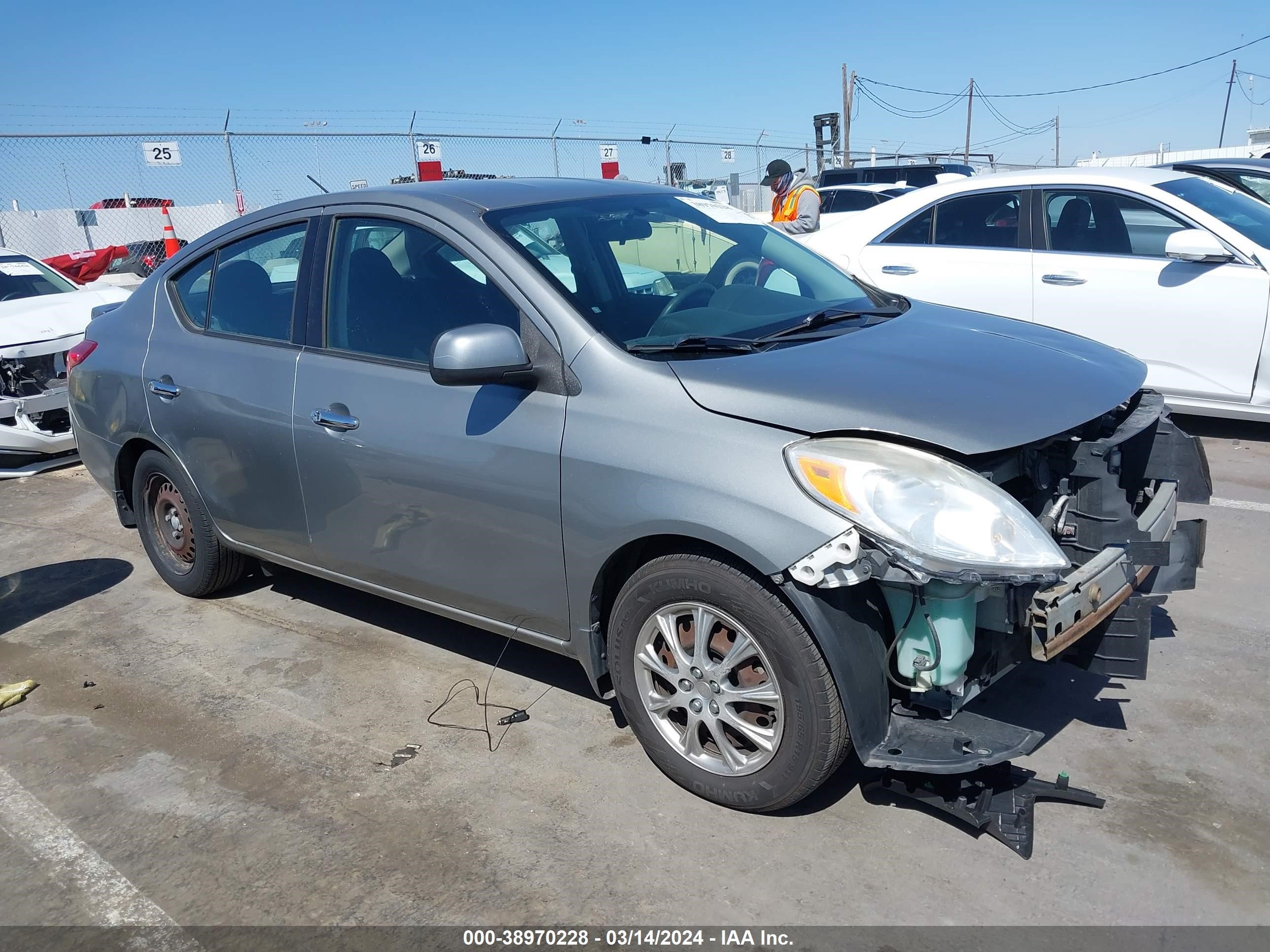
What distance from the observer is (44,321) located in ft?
24.8

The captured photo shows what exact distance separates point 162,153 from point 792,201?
7930 millimetres

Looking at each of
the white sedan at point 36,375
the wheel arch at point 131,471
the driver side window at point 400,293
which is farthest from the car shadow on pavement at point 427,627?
the white sedan at point 36,375

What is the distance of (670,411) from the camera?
9.27ft

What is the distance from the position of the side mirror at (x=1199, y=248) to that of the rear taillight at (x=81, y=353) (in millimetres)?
5788

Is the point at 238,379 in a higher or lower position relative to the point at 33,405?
higher

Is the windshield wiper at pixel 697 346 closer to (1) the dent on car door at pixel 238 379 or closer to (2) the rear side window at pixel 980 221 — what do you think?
(1) the dent on car door at pixel 238 379

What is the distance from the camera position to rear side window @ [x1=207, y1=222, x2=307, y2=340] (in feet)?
12.8

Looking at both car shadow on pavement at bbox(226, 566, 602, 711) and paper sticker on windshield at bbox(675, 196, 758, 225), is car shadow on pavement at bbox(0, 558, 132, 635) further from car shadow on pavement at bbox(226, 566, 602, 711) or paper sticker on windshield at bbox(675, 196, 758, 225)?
paper sticker on windshield at bbox(675, 196, 758, 225)

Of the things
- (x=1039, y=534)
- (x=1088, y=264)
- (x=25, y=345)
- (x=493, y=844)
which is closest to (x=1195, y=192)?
(x=1088, y=264)

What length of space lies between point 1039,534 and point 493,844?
170cm

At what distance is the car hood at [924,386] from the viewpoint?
2627 millimetres

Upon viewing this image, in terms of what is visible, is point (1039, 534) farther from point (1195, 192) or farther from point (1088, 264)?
point (1195, 192)

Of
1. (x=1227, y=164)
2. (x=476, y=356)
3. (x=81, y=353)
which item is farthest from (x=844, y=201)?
(x=476, y=356)

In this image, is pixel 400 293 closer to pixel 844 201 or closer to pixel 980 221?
pixel 980 221
